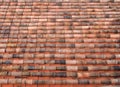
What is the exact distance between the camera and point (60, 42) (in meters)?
6.86

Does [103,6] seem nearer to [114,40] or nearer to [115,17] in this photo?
[115,17]

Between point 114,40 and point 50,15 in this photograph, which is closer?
point 114,40

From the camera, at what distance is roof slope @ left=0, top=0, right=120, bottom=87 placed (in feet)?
19.8

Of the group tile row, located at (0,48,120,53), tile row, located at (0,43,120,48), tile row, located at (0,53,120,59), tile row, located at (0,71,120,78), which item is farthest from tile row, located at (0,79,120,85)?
tile row, located at (0,43,120,48)

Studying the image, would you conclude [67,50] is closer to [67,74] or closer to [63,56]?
[63,56]

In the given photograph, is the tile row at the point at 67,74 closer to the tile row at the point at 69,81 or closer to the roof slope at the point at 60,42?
the roof slope at the point at 60,42

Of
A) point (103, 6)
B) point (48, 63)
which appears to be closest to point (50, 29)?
point (48, 63)

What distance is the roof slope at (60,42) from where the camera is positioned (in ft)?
19.8

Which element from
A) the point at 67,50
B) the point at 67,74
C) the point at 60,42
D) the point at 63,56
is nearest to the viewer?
the point at 67,74

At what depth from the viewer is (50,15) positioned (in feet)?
25.0

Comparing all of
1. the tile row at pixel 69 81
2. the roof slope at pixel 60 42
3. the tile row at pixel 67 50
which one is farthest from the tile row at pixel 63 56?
the tile row at pixel 69 81

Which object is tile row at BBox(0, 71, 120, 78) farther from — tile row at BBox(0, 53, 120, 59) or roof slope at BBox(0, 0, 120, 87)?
tile row at BBox(0, 53, 120, 59)

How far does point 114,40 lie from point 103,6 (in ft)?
5.75

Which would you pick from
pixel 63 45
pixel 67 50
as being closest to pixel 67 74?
pixel 67 50
